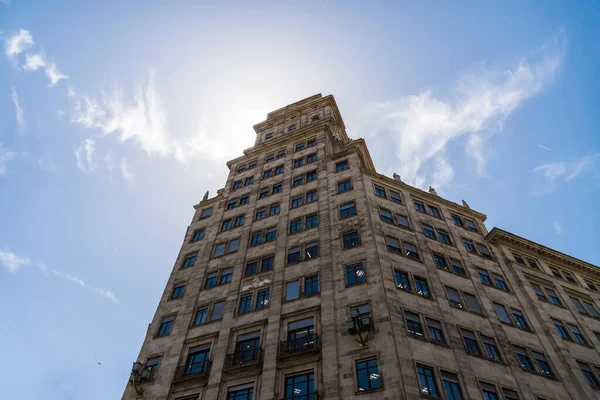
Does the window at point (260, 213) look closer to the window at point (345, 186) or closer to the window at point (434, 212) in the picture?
the window at point (345, 186)

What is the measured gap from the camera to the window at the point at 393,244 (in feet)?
105

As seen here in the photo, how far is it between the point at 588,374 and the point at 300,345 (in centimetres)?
2052

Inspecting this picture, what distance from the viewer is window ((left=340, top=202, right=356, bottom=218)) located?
35.0 metres

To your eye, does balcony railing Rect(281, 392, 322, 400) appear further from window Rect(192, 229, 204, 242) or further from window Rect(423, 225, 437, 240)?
window Rect(192, 229, 204, 242)

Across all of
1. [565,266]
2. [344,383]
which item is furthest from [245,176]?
[565,266]

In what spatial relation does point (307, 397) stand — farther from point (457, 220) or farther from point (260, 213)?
point (457, 220)

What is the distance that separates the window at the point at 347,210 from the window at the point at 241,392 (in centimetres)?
1540

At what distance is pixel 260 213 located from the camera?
40.6m

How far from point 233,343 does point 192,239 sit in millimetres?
15884

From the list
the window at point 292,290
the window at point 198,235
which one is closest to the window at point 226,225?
the window at point 198,235

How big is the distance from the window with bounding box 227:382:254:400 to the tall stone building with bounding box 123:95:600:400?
12 cm

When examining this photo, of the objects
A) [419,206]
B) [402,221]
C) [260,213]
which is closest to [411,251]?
[402,221]

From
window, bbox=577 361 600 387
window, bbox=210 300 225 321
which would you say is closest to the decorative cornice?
window, bbox=577 361 600 387

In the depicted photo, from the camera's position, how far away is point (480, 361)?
2542cm
